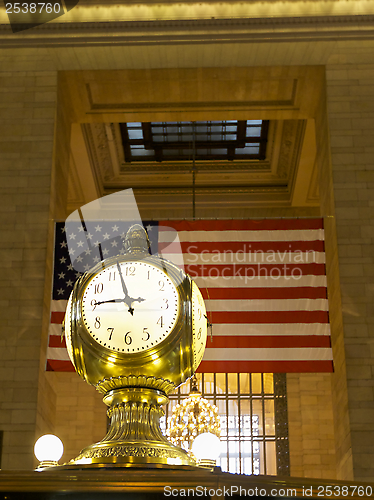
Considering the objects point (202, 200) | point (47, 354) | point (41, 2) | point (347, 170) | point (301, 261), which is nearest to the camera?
point (47, 354)

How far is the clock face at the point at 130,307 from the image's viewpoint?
3.56 ft

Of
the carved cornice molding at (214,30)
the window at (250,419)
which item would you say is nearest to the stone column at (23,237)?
the carved cornice molding at (214,30)

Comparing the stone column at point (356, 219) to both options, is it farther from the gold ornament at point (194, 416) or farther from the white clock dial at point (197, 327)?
the white clock dial at point (197, 327)

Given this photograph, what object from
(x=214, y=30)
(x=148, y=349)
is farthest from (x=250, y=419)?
(x=148, y=349)

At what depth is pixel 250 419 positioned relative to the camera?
15805 millimetres

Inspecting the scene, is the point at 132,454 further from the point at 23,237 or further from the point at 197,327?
the point at 23,237

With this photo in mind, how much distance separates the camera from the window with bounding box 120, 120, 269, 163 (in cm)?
1408

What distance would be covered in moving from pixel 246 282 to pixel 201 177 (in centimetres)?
709

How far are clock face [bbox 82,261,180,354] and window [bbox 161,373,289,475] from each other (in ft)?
47.0

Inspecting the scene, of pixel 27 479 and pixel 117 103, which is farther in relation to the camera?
pixel 117 103

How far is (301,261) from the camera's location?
370 inches

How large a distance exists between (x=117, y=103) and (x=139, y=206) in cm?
503

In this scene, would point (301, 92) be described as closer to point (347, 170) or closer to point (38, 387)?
point (347, 170)

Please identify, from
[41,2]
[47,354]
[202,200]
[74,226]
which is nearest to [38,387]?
[47,354]
